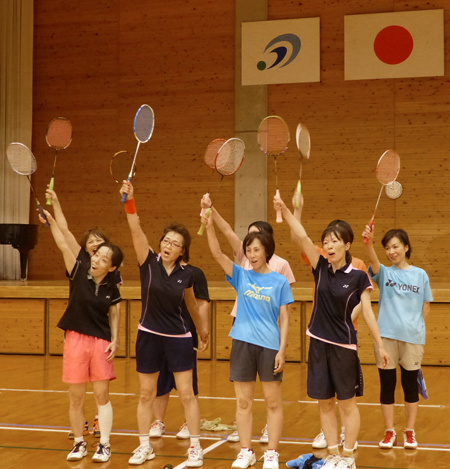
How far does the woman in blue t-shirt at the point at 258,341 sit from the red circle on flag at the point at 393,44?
8659 millimetres

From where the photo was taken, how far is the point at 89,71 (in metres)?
13.9

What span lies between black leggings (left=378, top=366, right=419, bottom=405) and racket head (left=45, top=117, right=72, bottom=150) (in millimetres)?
3601

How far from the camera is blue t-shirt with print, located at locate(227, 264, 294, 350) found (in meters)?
4.66

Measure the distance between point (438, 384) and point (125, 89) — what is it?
867cm

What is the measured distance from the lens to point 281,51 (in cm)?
1282

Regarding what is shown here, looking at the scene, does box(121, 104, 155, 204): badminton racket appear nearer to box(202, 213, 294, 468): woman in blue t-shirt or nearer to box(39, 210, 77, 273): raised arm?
box(39, 210, 77, 273): raised arm

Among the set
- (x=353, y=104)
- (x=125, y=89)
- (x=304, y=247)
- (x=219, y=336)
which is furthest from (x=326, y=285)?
(x=125, y=89)

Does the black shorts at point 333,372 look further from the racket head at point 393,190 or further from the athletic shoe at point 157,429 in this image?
the racket head at point 393,190

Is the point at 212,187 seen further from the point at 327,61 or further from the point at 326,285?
the point at 326,285

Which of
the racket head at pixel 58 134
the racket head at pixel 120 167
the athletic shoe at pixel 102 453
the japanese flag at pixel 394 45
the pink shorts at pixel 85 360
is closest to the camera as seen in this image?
the athletic shoe at pixel 102 453

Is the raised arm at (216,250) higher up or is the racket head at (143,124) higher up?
the racket head at (143,124)

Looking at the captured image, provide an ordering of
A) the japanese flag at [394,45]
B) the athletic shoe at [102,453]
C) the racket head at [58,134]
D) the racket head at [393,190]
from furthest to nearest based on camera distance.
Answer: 1. the japanese flag at [394,45]
2. the racket head at [393,190]
3. the racket head at [58,134]
4. the athletic shoe at [102,453]

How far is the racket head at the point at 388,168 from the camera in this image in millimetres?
5953

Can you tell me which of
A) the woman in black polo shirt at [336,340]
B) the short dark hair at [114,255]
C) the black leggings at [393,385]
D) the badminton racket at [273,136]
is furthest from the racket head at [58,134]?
the black leggings at [393,385]
